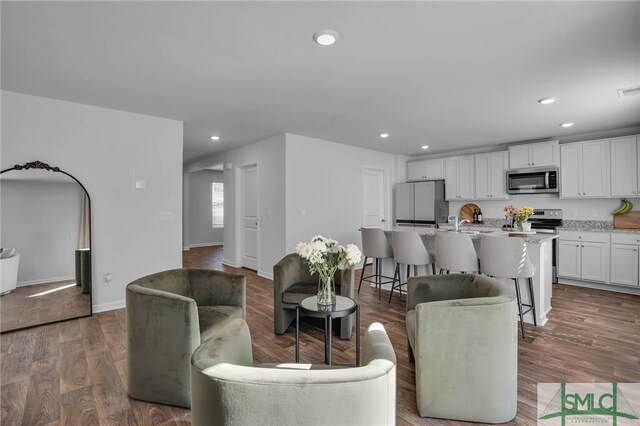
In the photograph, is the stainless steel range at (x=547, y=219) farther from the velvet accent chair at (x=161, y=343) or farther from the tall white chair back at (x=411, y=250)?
the velvet accent chair at (x=161, y=343)

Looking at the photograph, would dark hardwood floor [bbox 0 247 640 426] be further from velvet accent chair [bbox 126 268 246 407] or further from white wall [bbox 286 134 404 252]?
white wall [bbox 286 134 404 252]

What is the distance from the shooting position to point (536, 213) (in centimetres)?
579

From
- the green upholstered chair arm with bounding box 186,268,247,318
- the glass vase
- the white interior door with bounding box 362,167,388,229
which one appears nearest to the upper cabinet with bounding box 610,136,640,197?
the white interior door with bounding box 362,167,388,229

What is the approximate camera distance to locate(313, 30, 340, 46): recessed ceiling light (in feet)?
7.25

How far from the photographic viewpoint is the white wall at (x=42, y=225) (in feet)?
10.9

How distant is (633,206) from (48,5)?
7039 millimetres

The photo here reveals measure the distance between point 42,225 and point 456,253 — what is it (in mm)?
4492

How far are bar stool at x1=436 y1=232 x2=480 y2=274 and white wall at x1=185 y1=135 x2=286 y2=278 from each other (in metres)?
2.48

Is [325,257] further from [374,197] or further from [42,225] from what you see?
[374,197]

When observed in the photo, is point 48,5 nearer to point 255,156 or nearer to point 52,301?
point 52,301

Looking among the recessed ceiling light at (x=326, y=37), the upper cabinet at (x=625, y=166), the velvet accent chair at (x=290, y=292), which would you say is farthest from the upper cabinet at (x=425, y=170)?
the recessed ceiling light at (x=326, y=37)

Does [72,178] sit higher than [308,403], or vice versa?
[72,178]

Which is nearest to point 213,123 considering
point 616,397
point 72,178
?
point 72,178

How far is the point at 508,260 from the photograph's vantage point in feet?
10.5
